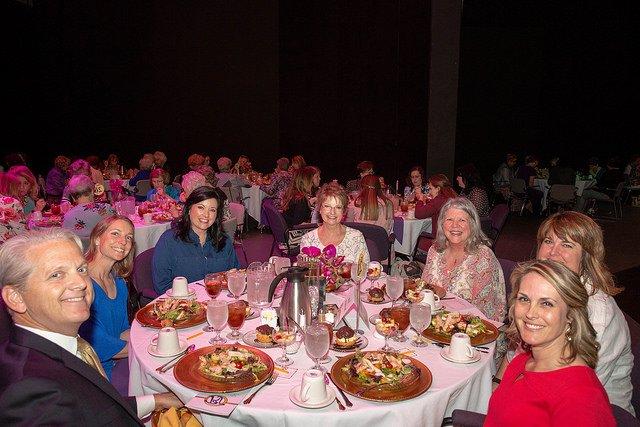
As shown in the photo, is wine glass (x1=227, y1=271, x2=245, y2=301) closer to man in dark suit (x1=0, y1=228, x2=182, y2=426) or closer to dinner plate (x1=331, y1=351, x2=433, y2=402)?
dinner plate (x1=331, y1=351, x2=433, y2=402)

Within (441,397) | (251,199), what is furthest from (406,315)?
(251,199)

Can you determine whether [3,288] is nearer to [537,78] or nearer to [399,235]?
[399,235]

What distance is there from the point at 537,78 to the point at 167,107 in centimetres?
902

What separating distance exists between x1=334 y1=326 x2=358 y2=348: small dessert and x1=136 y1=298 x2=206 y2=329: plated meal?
69 centimetres

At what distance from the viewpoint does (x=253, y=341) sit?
2.27 meters

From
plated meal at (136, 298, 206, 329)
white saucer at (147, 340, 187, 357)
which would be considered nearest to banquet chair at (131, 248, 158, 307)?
plated meal at (136, 298, 206, 329)

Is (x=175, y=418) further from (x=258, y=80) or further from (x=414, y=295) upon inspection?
(x=258, y=80)

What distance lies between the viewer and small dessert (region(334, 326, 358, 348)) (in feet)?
7.27

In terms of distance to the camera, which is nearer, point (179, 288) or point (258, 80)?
point (179, 288)

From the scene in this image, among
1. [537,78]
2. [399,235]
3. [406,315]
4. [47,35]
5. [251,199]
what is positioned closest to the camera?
[406,315]

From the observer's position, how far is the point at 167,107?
12016mm

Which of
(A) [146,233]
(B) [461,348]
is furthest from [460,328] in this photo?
(A) [146,233]

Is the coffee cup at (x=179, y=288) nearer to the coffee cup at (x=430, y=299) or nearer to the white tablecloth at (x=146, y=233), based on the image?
the coffee cup at (x=430, y=299)

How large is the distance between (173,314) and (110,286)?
0.55 meters
